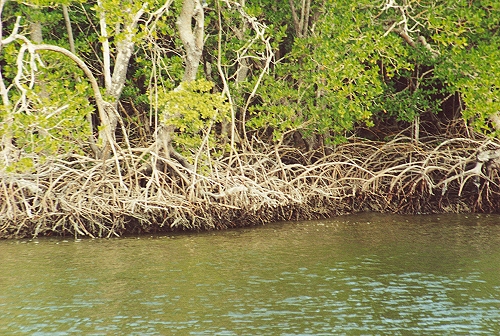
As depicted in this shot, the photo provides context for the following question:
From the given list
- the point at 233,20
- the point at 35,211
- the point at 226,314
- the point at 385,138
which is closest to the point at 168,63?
the point at 233,20

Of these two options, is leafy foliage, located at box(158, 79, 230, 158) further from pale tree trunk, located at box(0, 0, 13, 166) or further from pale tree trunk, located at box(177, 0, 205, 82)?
pale tree trunk, located at box(0, 0, 13, 166)

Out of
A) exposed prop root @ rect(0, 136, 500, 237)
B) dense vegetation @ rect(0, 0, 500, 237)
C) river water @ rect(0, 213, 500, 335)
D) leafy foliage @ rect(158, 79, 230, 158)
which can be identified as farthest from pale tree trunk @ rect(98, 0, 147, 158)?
river water @ rect(0, 213, 500, 335)

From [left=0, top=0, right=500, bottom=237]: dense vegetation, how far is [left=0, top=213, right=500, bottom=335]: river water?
0.67m

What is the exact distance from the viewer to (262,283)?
9.82 meters

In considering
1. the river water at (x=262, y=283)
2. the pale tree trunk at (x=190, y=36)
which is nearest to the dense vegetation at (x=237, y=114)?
the pale tree trunk at (x=190, y=36)

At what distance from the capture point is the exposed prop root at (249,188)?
40.3 feet

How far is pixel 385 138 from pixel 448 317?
302 inches

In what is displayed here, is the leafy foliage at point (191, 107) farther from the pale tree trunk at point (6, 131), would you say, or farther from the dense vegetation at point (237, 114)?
the pale tree trunk at point (6, 131)

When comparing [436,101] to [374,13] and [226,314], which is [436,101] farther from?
[226,314]

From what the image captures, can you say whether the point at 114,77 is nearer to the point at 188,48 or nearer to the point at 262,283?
the point at 188,48

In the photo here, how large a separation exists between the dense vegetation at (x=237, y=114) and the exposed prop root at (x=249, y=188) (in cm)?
4

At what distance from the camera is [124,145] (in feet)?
45.3

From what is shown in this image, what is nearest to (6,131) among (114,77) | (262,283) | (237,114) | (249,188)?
(114,77)

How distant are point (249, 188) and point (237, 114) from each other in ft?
8.85
